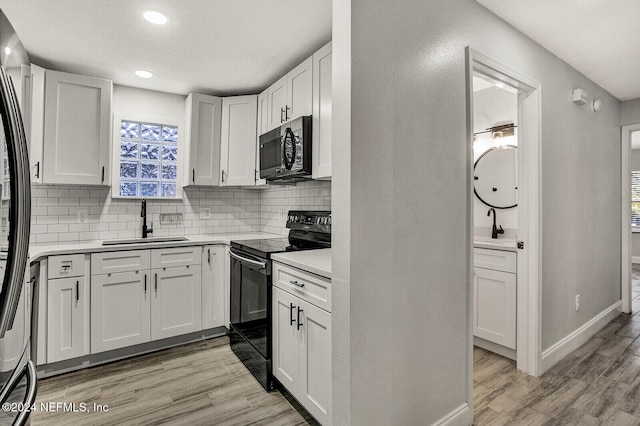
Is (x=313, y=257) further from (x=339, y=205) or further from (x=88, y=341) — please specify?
(x=88, y=341)

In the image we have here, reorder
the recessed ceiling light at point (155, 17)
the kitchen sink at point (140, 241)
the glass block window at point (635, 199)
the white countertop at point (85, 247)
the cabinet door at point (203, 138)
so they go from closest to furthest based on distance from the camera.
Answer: the recessed ceiling light at point (155, 17), the white countertop at point (85, 247), the kitchen sink at point (140, 241), the cabinet door at point (203, 138), the glass block window at point (635, 199)

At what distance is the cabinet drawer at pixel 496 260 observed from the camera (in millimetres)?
2461

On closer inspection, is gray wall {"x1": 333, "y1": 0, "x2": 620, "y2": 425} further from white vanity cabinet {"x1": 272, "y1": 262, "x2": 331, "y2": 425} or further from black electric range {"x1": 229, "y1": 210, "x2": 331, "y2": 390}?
black electric range {"x1": 229, "y1": 210, "x2": 331, "y2": 390}

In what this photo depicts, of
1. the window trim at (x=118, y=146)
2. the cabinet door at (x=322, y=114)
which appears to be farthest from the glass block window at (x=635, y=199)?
the window trim at (x=118, y=146)

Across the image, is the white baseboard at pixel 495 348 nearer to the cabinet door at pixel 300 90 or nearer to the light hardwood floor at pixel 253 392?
the light hardwood floor at pixel 253 392

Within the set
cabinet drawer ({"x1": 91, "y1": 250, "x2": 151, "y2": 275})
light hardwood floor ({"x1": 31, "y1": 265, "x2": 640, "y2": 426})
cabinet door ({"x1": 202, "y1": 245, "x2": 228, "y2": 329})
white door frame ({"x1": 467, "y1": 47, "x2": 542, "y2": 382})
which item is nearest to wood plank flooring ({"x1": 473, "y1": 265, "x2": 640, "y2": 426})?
light hardwood floor ({"x1": 31, "y1": 265, "x2": 640, "y2": 426})

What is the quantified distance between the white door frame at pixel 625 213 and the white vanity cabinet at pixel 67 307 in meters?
5.20

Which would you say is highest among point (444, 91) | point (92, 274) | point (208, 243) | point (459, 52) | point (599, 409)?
point (459, 52)

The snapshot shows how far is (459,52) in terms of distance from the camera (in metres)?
1.72

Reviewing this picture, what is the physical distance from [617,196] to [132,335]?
489cm

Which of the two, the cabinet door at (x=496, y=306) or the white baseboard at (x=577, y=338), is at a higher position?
the cabinet door at (x=496, y=306)

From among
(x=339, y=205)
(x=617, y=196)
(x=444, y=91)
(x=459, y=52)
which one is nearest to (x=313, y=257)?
(x=339, y=205)

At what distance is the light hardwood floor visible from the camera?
1.89 m

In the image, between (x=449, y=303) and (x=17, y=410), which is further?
(x=449, y=303)
